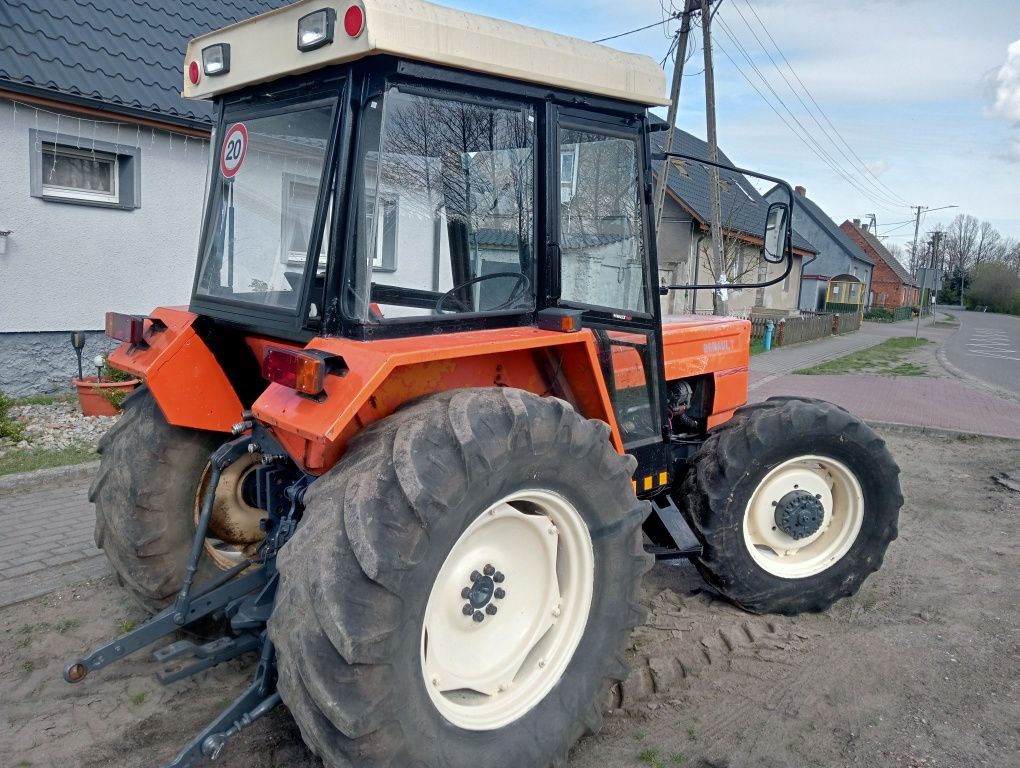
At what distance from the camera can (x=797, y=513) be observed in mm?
3998

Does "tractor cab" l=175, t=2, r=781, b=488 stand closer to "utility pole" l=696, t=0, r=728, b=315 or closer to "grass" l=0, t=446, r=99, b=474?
"grass" l=0, t=446, r=99, b=474

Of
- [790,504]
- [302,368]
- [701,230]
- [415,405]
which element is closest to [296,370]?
[302,368]

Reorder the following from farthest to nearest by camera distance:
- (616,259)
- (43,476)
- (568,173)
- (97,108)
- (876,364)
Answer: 1. (876,364)
2. (97,108)
3. (43,476)
4. (616,259)
5. (568,173)

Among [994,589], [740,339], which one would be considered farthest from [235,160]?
[994,589]

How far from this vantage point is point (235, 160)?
325 centimetres

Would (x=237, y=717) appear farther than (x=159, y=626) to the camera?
No

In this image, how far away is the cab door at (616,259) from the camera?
10.4ft

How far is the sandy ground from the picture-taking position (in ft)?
9.45

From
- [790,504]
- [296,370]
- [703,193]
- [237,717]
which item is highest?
[703,193]

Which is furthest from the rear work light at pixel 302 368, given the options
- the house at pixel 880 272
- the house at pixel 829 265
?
the house at pixel 880 272

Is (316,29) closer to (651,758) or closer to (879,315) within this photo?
(651,758)

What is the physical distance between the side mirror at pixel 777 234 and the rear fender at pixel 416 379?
3.61 ft

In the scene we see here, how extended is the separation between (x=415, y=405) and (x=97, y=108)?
7309 millimetres

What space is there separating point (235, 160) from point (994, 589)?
4.52 metres
